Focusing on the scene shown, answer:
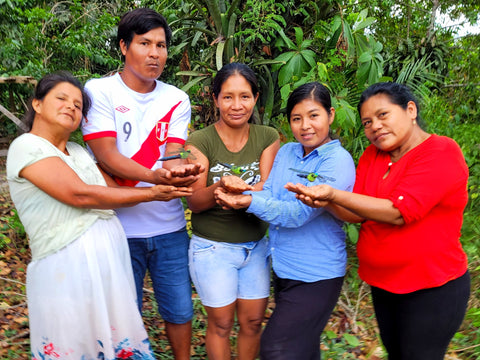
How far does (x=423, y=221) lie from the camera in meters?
1.67

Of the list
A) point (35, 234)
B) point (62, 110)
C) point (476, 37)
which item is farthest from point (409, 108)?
point (476, 37)

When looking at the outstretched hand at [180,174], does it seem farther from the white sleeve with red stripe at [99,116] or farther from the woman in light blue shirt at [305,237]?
the white sleeve with red stripe at [99,116]

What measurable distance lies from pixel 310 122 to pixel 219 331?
112 cm

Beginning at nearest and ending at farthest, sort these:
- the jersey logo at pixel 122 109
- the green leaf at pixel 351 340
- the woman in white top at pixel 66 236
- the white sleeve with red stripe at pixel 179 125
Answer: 1. the woman in white top at pixel 66 236
2. the jersey logo at pixel 122 109
3. the white sleeve with red stripe at pixel 179 125
4. the green leaf at pixel 351 340

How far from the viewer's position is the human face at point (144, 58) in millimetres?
2076

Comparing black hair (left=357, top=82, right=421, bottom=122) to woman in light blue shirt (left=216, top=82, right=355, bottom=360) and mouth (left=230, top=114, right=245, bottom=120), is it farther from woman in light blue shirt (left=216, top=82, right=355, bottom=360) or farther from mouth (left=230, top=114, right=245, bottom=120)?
mouth (left=230, top=114, right=245, bottom=120)

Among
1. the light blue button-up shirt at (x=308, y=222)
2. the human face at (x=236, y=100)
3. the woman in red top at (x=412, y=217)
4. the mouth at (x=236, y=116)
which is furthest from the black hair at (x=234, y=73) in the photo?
the woman in red top at (x=412, y=217)

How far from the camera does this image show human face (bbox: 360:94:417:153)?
173cm

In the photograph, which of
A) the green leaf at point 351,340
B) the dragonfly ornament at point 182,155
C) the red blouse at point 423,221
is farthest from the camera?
the green leaf at point 351,340

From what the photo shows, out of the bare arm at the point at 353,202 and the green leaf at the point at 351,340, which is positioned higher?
the bare arm at the point at 353,202

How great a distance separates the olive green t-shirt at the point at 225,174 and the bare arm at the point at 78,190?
293mm

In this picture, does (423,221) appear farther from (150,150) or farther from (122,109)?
(122,109)

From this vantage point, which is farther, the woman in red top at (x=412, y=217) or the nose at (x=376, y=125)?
the nose at (x=376, y=125)

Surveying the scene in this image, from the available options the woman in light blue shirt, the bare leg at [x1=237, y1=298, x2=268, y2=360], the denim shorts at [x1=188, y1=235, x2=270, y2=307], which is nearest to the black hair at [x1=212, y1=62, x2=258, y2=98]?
the woman in light blue shirt
